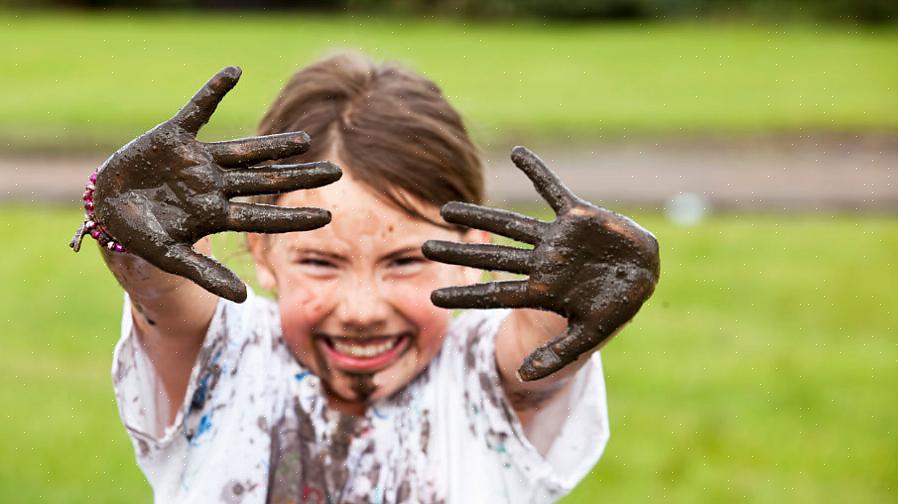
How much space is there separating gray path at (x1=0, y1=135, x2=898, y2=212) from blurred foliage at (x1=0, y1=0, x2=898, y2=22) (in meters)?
10.5

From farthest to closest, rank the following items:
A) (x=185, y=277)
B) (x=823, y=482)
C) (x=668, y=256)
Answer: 1. (x=668, y=256)
2. (x=823, y=482)
3. (x=185, y=277)

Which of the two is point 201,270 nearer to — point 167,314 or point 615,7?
point 167,314

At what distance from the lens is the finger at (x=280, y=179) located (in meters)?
1.95

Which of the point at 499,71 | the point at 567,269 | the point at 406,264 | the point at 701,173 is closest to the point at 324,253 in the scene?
the point at 406,264

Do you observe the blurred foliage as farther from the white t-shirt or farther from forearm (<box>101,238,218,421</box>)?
forearm (<box>101,238,218,421</box>)

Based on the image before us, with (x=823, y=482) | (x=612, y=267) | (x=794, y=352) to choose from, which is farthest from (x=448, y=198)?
(x=794, y=352)

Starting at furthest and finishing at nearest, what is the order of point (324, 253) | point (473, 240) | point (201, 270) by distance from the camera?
point (473, 240) < point (324, 253) < point (201, 270)

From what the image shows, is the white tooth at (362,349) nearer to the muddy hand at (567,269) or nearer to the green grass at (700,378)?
the muddy hand at (567,269)

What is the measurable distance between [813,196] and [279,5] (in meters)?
15.1

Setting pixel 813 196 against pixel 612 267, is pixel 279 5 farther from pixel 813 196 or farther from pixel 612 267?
pixel 612 267

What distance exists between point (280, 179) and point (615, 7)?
18.6 m

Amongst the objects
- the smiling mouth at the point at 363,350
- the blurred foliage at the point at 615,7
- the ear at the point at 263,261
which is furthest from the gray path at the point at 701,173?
the blurred foliage at the point at 615,7

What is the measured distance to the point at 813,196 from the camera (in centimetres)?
770

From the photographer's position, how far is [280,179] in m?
1.95
